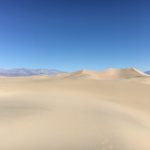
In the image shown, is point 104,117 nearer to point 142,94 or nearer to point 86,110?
point 86,110

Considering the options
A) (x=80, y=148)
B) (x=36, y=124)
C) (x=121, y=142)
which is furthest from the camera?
(x=36, y=124)

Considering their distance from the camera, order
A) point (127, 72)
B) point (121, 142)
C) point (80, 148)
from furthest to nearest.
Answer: point (127, 72), point (121, 142), point (80, 148)

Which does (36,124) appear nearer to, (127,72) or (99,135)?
(99,135)

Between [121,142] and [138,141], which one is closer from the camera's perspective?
[121,142]

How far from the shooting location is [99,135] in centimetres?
521

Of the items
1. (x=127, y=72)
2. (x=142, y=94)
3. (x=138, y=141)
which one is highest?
(x=127, y=72)

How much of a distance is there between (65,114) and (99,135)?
1.67 metres

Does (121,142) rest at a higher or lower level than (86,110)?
lower

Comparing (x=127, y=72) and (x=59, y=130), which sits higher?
(x=127, y=72)

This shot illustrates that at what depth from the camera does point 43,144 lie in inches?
186

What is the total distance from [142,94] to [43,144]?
8.89 meters

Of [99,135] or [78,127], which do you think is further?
[78,127]

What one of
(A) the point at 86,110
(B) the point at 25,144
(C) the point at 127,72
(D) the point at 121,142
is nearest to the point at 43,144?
(B) the point at 25,144

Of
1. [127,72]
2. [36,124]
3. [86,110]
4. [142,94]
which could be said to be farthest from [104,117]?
[127,72]
